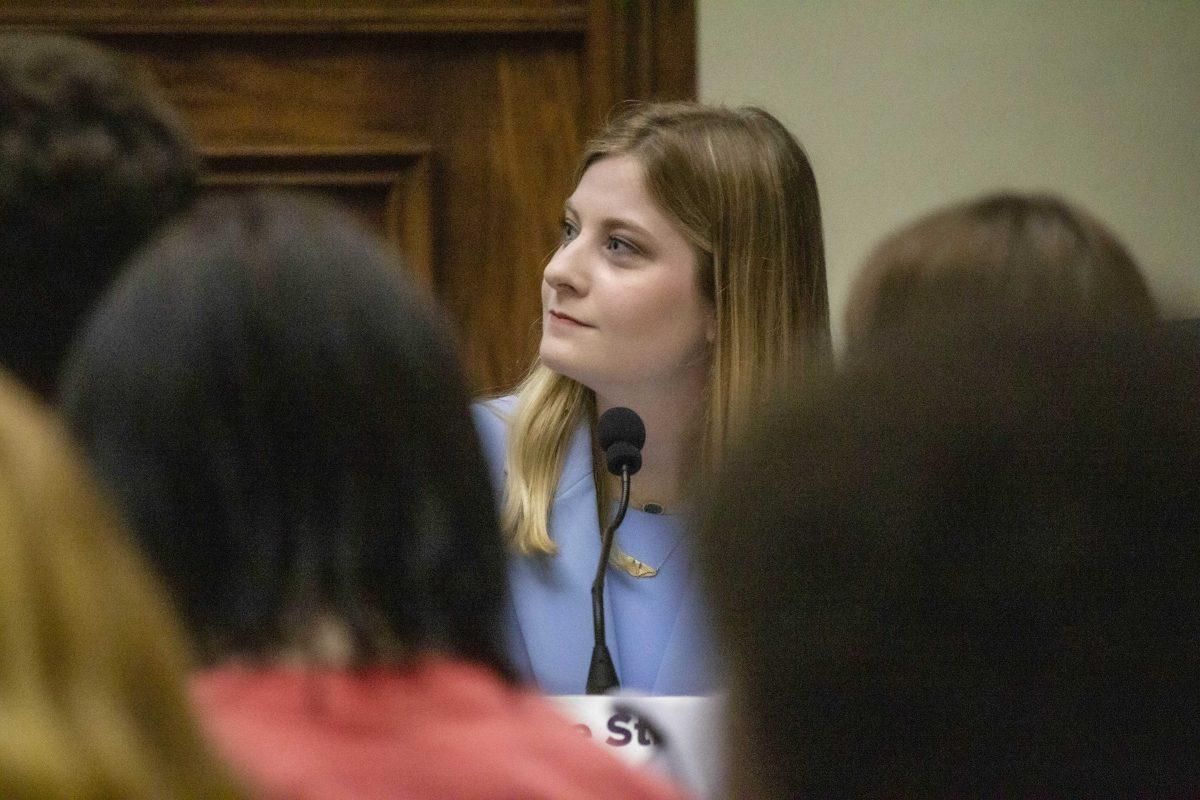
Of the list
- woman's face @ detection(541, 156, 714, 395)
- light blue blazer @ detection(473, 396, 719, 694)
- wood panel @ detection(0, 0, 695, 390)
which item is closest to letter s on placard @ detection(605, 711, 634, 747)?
light blue blazer @ detection(473, 396, 719, 694)

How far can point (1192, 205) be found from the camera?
9.50 feet

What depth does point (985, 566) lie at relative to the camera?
647 millimetres

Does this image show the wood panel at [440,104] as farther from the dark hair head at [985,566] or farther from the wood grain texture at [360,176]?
the dark hair head at [985,566]

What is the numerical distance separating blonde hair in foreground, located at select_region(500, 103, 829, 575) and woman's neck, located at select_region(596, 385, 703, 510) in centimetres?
3

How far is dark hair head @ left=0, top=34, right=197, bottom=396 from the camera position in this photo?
1146 mm

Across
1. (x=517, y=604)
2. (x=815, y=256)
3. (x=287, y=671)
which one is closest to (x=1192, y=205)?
(x=815, y=256)

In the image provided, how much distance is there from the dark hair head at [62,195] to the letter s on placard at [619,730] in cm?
53

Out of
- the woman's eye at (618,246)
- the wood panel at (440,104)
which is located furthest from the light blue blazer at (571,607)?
the wood panel at (440,104)

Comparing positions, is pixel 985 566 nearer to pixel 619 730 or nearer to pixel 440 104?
pixel 619 730

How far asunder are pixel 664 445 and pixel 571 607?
310 millimetres

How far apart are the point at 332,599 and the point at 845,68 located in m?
2.15

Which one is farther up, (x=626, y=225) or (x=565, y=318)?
(x=626, y=225)

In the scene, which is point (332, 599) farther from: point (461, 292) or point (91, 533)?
point (461, 292)

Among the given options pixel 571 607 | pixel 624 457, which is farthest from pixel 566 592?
pixel 624 457
